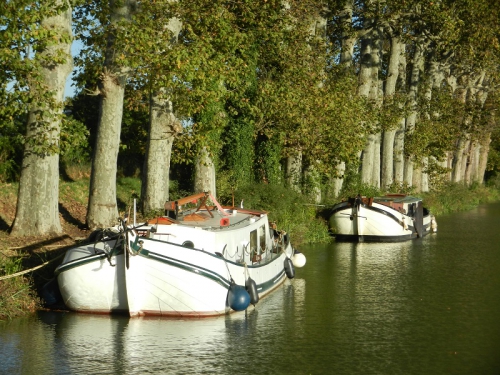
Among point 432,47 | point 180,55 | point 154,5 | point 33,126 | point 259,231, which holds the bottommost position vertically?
point 259,231

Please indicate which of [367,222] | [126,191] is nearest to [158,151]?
[126,191]

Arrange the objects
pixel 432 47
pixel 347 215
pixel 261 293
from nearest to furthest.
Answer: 1. pixel 261 293
2. pixel 347 215
3. pixel 432 47

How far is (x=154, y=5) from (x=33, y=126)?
4751 mm

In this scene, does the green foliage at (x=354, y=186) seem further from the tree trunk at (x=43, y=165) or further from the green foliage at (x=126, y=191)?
the tree trunk at (x=43, y=165)

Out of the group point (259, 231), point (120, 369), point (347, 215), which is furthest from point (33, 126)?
point (347, 215)

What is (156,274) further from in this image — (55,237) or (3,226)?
(3,226)

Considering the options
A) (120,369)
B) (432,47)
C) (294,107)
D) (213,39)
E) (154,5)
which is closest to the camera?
(120,369)

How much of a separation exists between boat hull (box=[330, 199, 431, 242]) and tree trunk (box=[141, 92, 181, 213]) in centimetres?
1084

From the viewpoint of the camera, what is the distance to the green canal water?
1570 centimetres

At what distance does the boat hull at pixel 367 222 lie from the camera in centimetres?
3622

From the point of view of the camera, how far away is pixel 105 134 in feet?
82.4

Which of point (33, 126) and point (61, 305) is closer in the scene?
point (61, 305)

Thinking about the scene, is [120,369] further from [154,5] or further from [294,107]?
[294,107]

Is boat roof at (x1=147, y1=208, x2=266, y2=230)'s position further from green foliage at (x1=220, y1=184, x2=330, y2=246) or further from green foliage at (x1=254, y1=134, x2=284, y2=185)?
green foliage at (x1=254, y1=134, x2=284, y2=185)
